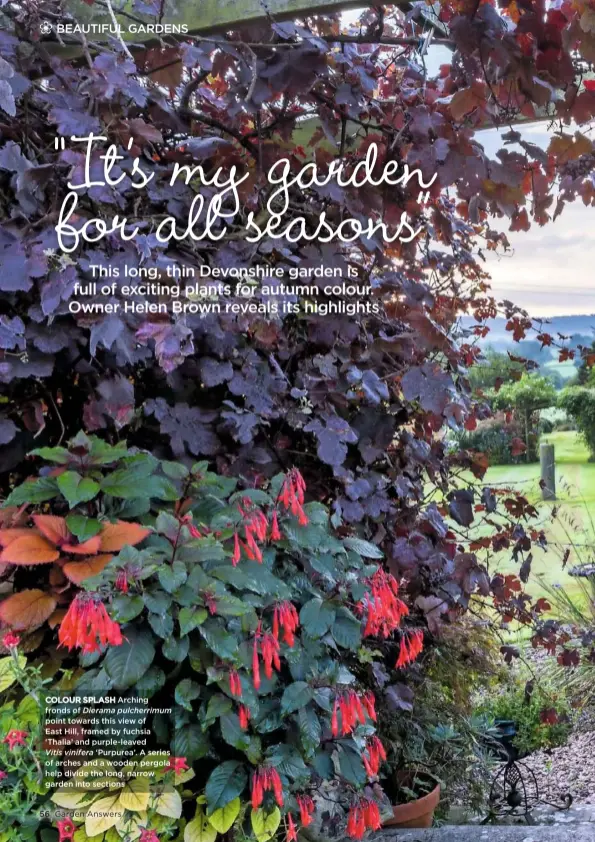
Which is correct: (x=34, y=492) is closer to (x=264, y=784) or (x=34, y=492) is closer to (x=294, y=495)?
(x=294, y=495)

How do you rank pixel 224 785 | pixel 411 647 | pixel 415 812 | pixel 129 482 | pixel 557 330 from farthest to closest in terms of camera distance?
1. pixel 557 330
2. pixel 415 812
3. pixel 411 647
4. pixel 129 482
5. pixel 224 785

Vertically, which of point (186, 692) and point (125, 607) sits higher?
point (125, 607)

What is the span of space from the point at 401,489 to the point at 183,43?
897 millimetres

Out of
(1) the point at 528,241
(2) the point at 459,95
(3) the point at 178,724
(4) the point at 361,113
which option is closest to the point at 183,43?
(4) the point at 361,113

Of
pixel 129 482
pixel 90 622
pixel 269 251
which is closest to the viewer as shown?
pixel 90 622

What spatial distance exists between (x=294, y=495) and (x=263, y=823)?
0.40 m

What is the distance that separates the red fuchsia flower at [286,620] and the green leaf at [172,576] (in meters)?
0.13

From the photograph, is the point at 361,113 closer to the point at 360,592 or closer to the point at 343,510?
the point at 343,510

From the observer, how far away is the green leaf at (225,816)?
86 centimetres

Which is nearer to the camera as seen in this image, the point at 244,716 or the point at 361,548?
the point at 244,716

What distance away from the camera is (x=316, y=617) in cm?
95

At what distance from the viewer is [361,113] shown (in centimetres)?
139

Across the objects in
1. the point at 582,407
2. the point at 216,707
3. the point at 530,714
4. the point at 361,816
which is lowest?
the point at 530,714

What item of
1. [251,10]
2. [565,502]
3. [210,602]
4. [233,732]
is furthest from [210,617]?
[565,502]
